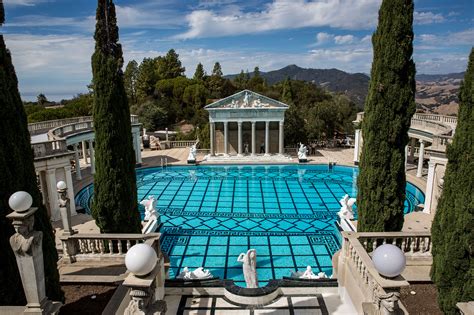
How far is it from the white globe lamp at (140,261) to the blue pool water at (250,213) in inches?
345

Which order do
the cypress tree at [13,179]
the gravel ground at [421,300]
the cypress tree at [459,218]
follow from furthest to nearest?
1. the gravel ground at [421,300]
2. the cypress tree at [459,218]
3. the cypress tree at [13,179]

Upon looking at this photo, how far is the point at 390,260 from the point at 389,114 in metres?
6.82

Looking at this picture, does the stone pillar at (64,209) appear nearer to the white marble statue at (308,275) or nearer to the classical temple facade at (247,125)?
the white marble statue at (308,275)

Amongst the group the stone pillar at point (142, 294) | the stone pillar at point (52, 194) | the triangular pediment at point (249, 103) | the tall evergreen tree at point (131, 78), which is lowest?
the stone pillar at point (52, 194)

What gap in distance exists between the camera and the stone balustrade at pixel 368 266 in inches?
174

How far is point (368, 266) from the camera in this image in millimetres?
6242

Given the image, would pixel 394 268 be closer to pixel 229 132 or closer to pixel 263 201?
pixel 263 201

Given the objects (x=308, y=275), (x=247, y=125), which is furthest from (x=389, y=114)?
(x=247, y=125)

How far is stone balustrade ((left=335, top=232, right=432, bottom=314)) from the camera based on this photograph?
442cm

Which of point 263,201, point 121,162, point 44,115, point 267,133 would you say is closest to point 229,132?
point 267,133

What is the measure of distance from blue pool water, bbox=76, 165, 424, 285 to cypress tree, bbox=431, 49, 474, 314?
6.74 meters

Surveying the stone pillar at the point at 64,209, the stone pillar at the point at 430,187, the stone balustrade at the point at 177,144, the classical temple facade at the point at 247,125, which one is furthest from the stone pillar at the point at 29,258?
the stone balustrade at the point at 177,144

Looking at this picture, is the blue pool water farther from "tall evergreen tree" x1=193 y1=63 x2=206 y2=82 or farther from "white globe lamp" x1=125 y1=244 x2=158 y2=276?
"tall evergreen tree" x1=193 y1=63 x2=206 y2=82

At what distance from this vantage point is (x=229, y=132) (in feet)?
121
